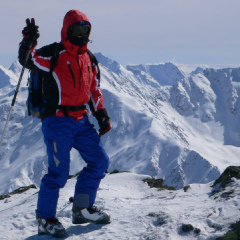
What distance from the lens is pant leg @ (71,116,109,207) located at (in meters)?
7.05

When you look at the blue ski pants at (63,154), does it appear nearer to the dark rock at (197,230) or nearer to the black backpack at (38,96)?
the black backpack at (38,96)

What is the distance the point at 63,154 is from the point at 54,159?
0.18m

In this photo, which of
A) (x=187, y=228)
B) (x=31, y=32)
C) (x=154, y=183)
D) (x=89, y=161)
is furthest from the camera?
(x=154, y=183)

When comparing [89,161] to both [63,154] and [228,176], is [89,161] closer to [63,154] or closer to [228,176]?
[63,154]

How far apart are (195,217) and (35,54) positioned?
413cm

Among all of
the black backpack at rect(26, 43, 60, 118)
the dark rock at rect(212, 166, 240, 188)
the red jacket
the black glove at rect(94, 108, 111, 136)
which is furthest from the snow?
the black backpack at rect(26, 43, 60, 118)

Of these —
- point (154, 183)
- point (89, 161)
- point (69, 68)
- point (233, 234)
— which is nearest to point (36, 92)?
point (69, 68)

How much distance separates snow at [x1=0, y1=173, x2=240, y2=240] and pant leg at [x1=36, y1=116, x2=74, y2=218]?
0.62 meters

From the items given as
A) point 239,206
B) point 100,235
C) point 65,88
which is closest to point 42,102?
point 65,88

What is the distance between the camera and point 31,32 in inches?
260

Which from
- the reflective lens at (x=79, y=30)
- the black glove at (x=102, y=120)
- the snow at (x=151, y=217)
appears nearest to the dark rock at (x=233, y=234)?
the snow at (x=151, y=217)

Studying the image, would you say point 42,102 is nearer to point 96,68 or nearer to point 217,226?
point 96,68

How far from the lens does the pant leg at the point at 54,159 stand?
6.69m

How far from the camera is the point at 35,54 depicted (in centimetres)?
657
